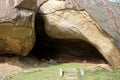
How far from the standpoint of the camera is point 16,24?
23.4ft

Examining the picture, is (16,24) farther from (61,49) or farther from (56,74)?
(61,49)

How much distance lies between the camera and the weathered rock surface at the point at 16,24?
7057 mm

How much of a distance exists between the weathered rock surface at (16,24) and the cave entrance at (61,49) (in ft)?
3.34

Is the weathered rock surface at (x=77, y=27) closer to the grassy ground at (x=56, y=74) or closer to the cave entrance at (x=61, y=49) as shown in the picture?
the cave entrance at (x=61, y=49)

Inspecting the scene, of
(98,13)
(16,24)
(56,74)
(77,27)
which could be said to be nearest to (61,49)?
(77,27)

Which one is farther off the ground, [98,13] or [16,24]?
[98,13]

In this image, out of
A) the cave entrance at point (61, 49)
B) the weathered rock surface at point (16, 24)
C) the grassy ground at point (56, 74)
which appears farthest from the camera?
the cave entrance at point (61, 49)

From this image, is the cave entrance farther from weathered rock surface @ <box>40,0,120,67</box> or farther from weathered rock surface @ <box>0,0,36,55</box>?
weathered rock surface @ <box>0,0,36,55</box>

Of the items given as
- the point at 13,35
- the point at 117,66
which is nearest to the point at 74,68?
the point at 117,66

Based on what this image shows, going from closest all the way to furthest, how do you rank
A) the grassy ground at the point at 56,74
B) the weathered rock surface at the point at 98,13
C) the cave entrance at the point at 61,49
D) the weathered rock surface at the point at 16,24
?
the grassy ground at the point at 56,74 → the weathered rock surface at the point at 16,24 → the weathered rock surface at the point at 98,13 → the cave entrance at the point at 61,49

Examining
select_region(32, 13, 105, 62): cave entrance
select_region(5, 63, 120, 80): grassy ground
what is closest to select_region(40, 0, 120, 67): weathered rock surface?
select_region(32, 13, 105, 62): cave entrance

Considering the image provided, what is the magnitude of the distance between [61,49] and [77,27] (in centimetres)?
179

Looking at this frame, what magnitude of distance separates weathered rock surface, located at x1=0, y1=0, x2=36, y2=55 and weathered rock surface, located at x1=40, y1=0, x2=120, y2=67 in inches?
28.6

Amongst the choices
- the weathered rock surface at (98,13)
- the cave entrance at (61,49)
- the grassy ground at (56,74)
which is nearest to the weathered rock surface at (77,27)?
the weathered rock surface at (98,13)
